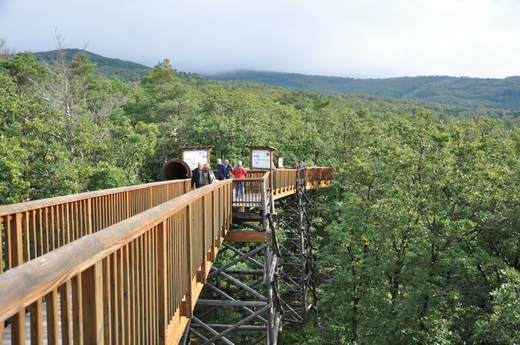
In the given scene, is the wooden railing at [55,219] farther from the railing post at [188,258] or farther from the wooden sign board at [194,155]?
the wooden sign board at [194,155]

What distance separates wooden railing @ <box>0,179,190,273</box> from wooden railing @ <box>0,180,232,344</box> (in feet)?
3.55

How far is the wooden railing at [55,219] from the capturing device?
3.52 m

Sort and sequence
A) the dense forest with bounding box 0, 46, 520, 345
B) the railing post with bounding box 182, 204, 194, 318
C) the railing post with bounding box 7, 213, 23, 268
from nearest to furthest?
the railing post with bounding box 7, 213, 23, 268 < the railing post with bounding box 182, 204, 194, 318 < the dense forest with bounding box 0, 46, 520, 345

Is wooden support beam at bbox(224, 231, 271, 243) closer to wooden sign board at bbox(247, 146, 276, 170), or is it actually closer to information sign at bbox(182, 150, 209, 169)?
information sign at bbox(182, 150, 209, 169)

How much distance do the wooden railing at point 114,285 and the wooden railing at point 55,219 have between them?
3.55 feet

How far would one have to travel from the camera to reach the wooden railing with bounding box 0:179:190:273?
11.5 ft

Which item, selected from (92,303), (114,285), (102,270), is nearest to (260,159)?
(114,285)

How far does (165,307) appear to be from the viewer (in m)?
3.26

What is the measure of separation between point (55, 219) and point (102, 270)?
317 cm

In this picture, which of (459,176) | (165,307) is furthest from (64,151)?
(459,176)

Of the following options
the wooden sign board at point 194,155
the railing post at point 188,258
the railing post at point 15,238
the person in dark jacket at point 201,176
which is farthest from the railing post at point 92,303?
the wooden sign board at point 194,155

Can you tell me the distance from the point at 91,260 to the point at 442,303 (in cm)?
1297

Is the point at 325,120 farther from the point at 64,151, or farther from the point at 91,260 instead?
the point at 91,260

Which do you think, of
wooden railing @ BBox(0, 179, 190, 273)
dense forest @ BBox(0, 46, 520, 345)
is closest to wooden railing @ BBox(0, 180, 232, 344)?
wooden railing @ BBox(0, 179, 190, 273)
